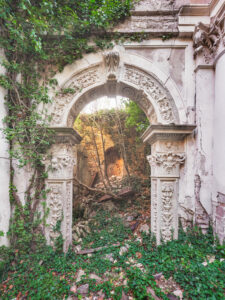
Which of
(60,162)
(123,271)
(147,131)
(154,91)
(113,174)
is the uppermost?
(154,91)

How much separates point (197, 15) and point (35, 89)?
3857mm

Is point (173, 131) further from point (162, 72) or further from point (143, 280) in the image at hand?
point (143, 280)

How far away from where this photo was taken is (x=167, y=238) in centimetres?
276

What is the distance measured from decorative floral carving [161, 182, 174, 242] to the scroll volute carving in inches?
109

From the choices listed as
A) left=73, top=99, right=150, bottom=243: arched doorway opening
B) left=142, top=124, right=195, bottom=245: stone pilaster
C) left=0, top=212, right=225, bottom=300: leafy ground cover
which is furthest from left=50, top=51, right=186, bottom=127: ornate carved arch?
left=0, top=212, right=225, bottom=300: leafy ground cover

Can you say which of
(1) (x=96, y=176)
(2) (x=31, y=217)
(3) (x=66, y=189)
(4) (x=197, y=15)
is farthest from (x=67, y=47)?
A: (1) (x=96, y=176)

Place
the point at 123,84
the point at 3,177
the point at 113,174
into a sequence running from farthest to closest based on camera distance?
1. the point at 113,174
2. the point at 123,84
3. the point at 3,177

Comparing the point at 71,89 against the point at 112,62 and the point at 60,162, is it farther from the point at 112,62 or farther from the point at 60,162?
the point at 60,162

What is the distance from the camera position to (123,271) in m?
2.43

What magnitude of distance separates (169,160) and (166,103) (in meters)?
1.29

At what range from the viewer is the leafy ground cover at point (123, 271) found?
190 centimetres

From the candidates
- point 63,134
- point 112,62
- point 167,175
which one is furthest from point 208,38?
point 63,134

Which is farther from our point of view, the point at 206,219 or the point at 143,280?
the point at 206,219

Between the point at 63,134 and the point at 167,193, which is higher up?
the point at 63,134
